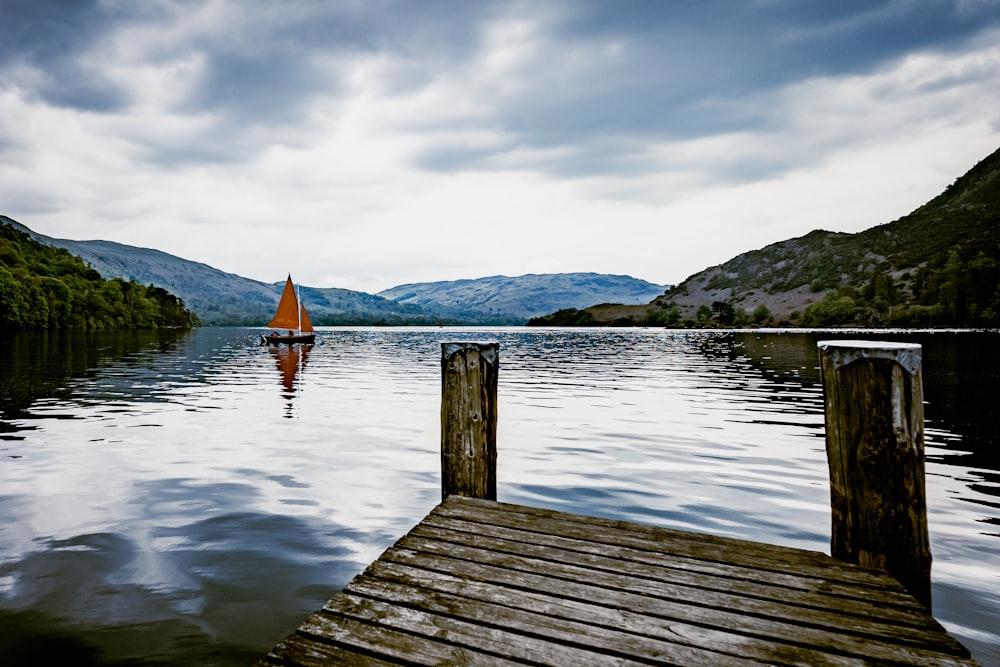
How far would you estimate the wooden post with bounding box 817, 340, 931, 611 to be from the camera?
14.7 ft

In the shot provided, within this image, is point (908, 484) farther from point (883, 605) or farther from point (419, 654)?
point (419, 654)

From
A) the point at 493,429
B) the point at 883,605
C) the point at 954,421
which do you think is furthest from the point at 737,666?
the point at 954,421

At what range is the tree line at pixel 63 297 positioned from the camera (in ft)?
344

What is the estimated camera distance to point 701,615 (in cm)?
397

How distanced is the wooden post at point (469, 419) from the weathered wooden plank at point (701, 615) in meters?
1.91

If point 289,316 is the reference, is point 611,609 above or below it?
below

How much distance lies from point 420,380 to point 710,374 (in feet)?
56.9

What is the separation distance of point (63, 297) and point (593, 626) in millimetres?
154913

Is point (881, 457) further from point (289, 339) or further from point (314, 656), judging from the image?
point (289, 339)

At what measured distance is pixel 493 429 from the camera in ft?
Result: 22.5

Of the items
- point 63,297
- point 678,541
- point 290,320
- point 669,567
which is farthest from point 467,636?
point 63,297

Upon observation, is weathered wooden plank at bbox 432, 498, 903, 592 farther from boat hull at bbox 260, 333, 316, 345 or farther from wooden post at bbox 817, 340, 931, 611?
boat hull at bbox 260, 333, 316, 345

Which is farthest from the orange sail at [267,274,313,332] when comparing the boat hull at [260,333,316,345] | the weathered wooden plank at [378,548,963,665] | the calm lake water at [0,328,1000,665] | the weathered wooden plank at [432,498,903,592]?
the weathered wooden plank at [378,548,963,665]

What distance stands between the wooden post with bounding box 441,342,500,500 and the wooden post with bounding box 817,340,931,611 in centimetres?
367
